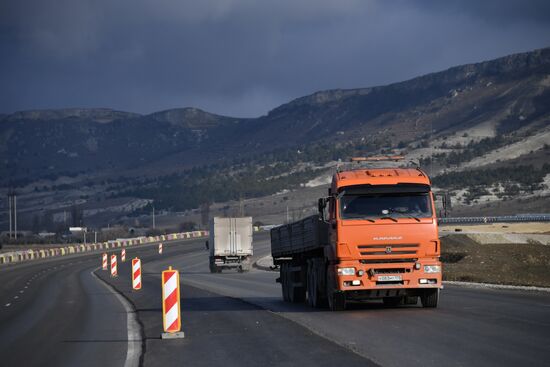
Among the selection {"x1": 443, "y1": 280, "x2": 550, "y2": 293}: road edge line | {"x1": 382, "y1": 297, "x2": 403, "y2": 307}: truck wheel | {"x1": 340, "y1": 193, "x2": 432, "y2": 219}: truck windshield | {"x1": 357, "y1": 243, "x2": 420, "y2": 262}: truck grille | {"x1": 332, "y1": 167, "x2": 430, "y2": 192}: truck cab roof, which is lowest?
{"x1": 382, "y1": 297, "x2": 403, "y2": 307}: truck wheel

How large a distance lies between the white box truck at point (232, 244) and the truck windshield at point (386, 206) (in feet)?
137

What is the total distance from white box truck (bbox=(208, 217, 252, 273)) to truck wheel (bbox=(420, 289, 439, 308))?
134 feet

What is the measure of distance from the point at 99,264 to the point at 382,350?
72.8 metres

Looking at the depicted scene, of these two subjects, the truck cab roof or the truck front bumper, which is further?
the truck cab roof

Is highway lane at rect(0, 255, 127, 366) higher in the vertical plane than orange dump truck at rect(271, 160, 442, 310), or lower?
lower

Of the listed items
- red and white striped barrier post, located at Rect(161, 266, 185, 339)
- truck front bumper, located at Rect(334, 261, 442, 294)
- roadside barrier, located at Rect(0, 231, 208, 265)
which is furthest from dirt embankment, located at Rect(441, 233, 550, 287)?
roadside barrier, located at Rect(0, 231, 208, 265)

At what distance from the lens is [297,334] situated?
17.9 meters

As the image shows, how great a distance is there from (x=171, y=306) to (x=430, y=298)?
670cm

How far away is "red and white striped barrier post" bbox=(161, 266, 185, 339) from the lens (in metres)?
18.4

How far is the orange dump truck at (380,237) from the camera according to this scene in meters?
21.5

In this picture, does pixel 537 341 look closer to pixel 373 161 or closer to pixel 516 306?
pixel 516 306

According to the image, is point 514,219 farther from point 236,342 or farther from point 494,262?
point 236,342

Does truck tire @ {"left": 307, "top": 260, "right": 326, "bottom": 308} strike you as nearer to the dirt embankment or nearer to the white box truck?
the dirt embankment

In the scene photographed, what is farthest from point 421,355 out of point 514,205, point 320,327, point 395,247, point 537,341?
point 514,205
